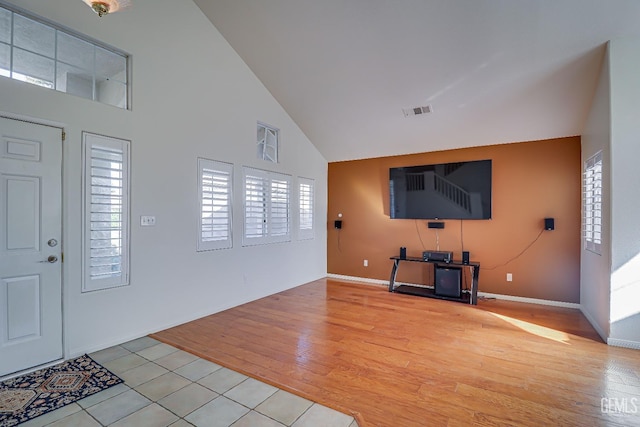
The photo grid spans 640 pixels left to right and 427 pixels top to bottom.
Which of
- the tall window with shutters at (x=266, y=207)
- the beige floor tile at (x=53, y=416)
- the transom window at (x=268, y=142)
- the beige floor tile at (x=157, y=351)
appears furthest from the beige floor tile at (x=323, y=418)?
the transom window at (x=268, y=142)

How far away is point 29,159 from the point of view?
257 cm

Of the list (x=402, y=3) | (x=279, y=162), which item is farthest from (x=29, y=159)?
(x=402, y=3)

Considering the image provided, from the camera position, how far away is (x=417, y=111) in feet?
14.8

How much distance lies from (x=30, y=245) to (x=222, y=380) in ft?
6.46

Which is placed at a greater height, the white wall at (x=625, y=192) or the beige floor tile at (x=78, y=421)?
the white wall at (x=625, y=192)

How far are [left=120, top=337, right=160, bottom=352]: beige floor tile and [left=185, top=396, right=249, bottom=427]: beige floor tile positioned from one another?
1.31 metres

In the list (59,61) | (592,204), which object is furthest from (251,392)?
(592,204)

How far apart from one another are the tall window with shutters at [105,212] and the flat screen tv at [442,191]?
4.10 m

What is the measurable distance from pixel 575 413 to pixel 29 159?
4.47 meters

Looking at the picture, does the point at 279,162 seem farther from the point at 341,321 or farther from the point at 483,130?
the point at 483,130

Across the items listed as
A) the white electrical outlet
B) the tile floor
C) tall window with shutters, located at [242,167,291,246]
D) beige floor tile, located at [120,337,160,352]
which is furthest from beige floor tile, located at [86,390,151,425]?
tall window with shutters, located at [242,167,291,246]

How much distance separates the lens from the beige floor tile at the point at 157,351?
9.29 ft

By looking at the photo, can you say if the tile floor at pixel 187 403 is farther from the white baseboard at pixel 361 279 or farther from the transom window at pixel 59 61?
the white baseboard at pixel 361 279

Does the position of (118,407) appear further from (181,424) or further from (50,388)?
(50,388)
